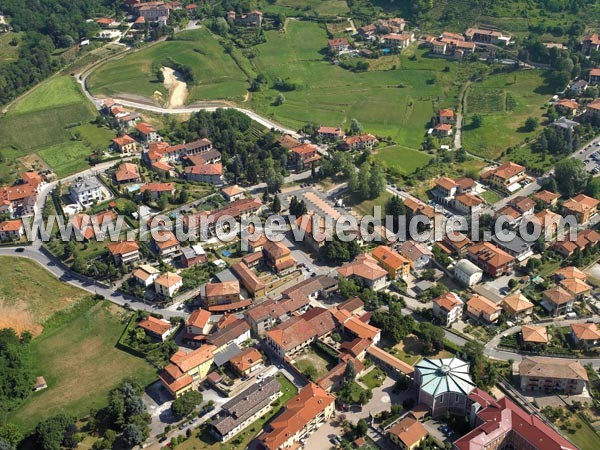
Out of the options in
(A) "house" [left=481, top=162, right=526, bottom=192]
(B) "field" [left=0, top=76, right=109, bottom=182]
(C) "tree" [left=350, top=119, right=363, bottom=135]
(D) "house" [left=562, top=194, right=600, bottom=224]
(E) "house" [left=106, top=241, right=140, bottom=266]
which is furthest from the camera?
(C) "tree" [left=350, top=119, right=363, bottom=135]

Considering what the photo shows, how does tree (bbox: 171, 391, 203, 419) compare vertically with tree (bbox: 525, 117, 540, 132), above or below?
below

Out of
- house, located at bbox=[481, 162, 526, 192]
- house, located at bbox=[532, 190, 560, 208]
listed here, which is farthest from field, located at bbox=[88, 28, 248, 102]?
house, located at bbox=[532, 190, 560, 208]

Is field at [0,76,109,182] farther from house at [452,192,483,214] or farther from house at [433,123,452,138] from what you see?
house at [452,192,483,214]

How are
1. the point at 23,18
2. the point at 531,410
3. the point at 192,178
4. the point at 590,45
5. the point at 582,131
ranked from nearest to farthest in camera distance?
the point at 531,410, the point at 192,178, the point at 582,131, the point at 590,45, the point at 23,18

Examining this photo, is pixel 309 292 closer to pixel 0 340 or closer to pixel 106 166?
pixel 0 340

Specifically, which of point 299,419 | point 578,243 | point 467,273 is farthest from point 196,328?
point 578,243

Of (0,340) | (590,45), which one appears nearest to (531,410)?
(0,340)
